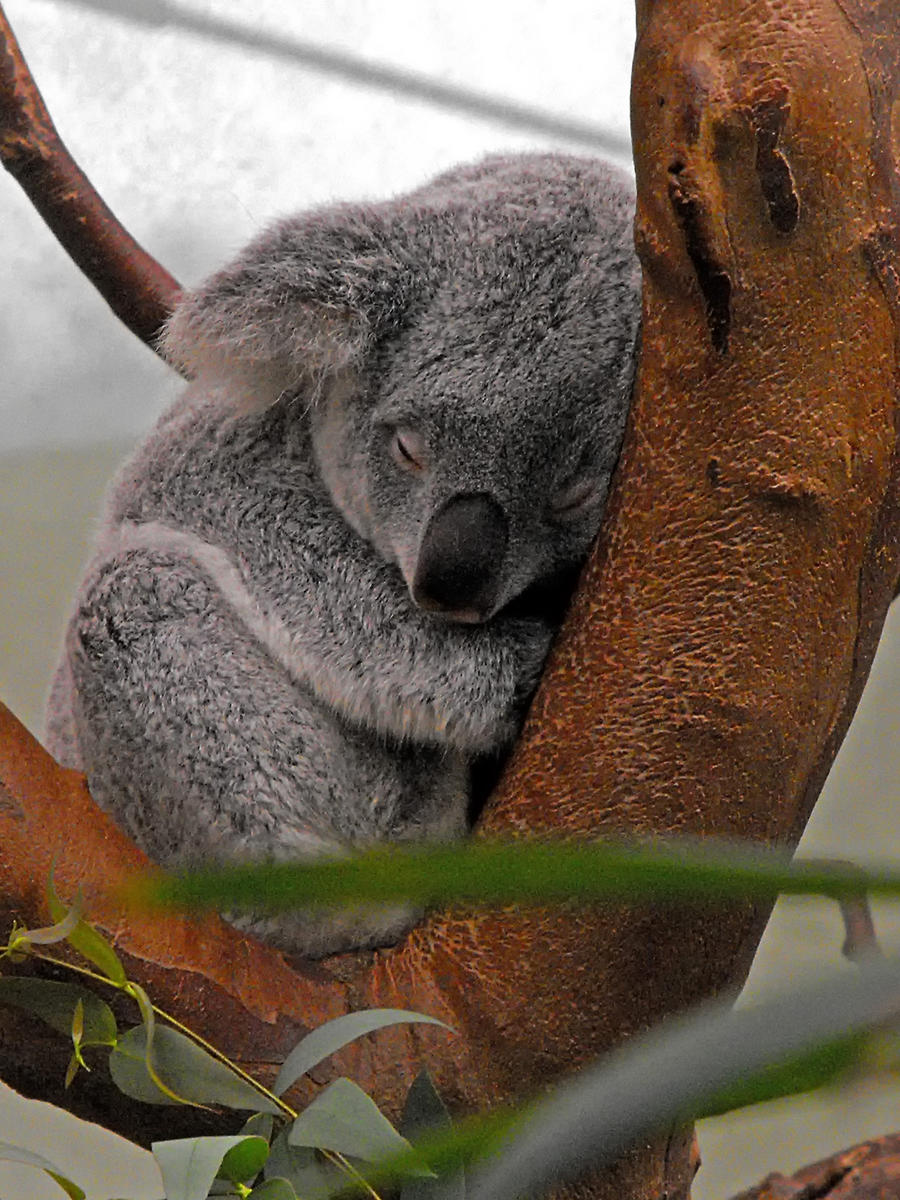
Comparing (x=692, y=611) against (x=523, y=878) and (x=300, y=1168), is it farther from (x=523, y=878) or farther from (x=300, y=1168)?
(x=523, y=878)

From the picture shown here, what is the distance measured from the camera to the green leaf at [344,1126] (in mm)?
869

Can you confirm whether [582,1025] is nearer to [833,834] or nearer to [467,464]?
[467,464]

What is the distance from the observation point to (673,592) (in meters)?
1.12

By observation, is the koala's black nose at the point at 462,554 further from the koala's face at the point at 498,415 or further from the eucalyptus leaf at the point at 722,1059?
the eucalyptus leaf at the point at 722,1059

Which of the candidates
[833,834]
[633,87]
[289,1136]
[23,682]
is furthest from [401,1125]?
[23,682]

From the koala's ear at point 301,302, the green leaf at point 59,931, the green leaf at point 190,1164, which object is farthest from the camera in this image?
the koala's ear at point 301,302

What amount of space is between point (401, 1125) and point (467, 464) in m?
0.64

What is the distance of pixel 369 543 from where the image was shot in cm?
152

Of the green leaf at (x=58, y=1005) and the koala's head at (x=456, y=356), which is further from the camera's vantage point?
the koala's head at (x=456, y=356)

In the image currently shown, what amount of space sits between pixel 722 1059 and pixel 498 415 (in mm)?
1126

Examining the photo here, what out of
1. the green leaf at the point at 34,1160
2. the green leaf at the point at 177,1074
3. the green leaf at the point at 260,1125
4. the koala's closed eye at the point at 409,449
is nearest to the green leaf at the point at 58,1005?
the green leaf at the point at 177,1074

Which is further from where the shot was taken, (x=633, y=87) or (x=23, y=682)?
(x=23, y=682)

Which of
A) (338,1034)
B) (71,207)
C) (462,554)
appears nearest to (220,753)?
(462,554)

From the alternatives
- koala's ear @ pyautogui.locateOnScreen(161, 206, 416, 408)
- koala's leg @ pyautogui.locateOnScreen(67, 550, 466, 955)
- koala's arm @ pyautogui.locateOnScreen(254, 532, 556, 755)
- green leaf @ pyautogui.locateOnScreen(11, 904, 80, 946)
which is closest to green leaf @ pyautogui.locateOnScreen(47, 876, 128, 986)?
green leaf @ pyautogui.locateOnScreen(11, 904, 80, 946)
